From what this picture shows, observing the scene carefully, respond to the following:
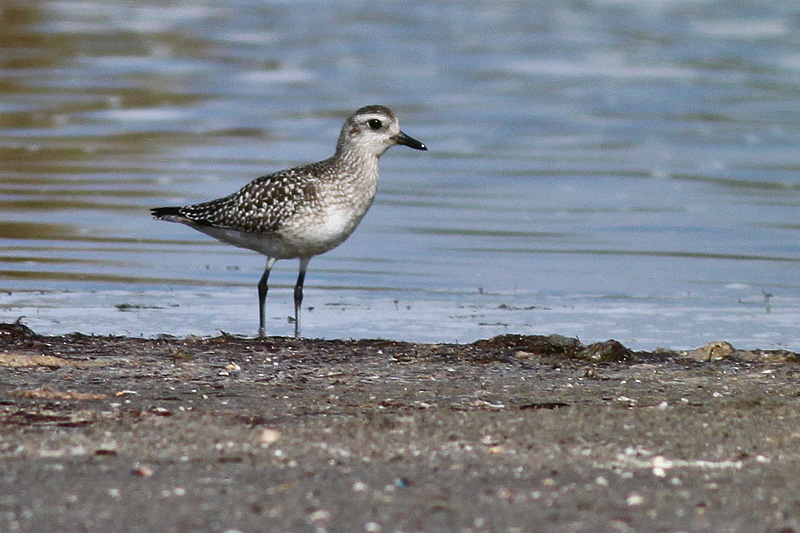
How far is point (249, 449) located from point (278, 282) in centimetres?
661

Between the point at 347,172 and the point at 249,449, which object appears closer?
the point at 249,449

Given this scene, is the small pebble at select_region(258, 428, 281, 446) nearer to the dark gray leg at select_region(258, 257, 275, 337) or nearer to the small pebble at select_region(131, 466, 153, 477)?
the small pebble at select_region(131, 466, 153, 477)

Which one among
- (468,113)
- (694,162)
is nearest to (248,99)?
(468,113)

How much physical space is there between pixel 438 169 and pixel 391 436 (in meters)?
12.2

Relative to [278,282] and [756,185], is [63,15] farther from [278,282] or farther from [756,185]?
[278,282]

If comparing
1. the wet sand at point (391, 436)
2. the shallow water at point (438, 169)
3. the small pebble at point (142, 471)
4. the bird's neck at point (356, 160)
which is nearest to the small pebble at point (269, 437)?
the wet sand at point (391, 436)

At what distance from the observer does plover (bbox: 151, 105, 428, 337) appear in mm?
11195

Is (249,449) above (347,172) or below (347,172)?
below

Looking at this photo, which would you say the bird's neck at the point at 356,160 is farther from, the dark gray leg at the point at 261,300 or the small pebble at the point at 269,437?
the small pebble at the point at 269,437

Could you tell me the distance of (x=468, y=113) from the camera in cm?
2355

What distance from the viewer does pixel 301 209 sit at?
36.7 feet

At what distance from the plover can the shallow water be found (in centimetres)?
54

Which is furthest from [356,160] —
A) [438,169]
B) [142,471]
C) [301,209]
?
[438,169]

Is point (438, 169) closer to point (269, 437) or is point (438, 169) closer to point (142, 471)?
point (269, 437)
